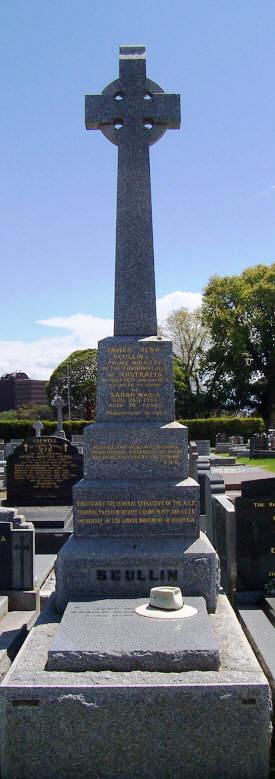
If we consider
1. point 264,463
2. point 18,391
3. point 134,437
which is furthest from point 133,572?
point 18,391

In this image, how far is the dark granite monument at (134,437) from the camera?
5.23m

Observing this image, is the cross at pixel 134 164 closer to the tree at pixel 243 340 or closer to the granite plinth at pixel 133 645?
the granite plinth at pixel 133 645

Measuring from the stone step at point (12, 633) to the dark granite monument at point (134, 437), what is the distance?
1.60 feet

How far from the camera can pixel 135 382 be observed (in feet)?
20.4

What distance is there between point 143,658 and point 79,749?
2.02ft

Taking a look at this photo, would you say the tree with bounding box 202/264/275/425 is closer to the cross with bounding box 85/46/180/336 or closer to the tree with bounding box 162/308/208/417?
the tree with bounding box 162/308/208/417

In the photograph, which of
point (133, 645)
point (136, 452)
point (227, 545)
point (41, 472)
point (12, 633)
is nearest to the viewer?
point (133, 645)

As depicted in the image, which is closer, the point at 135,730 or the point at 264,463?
the point at 135,730

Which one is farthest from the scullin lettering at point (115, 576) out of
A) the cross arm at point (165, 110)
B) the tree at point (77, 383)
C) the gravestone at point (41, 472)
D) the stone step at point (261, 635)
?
the tree at point (77, 383)

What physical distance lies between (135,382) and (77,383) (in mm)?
43166

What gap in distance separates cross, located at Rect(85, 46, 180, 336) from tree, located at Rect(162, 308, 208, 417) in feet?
118

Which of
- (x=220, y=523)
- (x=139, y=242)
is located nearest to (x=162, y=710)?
(x=220, y=523)

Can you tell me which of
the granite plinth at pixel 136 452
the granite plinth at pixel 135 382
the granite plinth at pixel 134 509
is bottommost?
the granite plinth at pixel 134 509

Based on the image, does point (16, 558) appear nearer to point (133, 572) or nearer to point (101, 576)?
point (101, 576)
